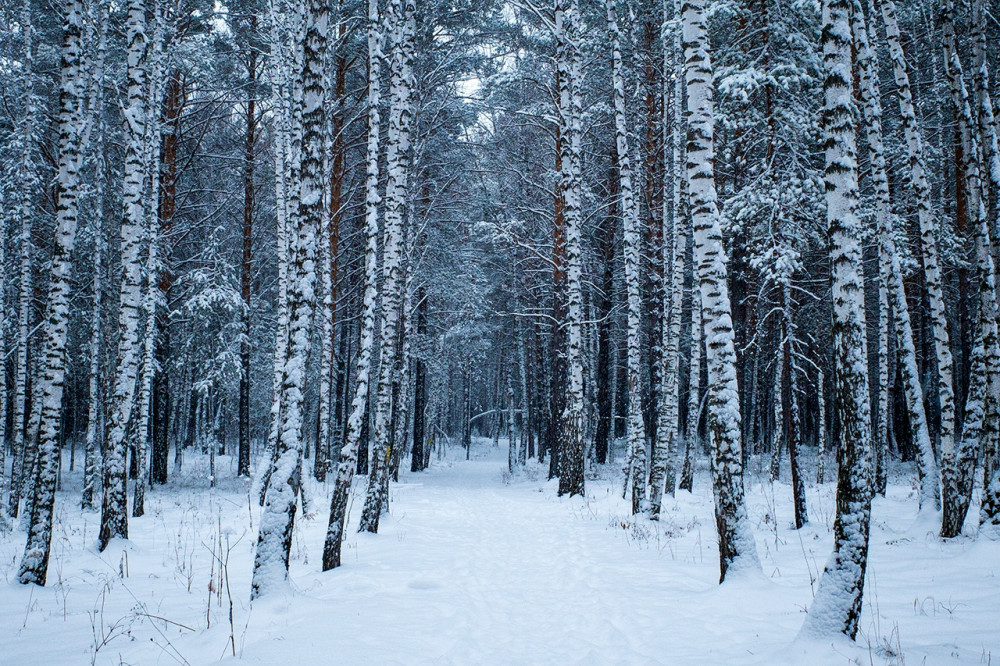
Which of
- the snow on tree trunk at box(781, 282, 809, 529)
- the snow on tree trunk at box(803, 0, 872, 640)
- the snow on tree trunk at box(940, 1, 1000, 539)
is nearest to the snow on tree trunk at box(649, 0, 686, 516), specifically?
the snow on tree trunk at box(781, 282, 809, 529)

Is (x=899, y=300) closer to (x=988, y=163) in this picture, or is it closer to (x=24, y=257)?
(x=988, y=163)

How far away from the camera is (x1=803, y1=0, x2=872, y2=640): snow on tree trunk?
4.05 metres

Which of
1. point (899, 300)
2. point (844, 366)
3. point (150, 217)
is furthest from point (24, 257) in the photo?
point (899, 300)

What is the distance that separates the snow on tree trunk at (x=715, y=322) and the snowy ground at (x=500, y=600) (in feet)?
1.80

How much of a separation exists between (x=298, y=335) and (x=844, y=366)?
198 inches

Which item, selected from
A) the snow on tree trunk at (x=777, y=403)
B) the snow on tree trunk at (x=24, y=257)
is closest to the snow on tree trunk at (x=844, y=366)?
the snow on tree trunk at (x=777, y=403)

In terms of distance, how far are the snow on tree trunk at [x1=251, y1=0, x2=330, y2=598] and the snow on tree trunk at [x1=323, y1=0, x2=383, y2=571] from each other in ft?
5.30

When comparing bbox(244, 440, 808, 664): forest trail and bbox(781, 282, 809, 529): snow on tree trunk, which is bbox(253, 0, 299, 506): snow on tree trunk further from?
bbox(781, 282, 809, 529): snow on tree trunk

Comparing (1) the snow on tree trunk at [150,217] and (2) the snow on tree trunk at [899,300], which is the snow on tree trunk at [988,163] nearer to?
(2) the snow on tree trunk at [899,300]

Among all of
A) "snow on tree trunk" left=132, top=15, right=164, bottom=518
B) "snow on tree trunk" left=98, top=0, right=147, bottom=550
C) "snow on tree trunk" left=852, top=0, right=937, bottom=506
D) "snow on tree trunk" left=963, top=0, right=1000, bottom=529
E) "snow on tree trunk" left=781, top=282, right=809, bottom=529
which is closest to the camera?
"snow on tree trunk" left=963, top=0, right=1000, bottom=529

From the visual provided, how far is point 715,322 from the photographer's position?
246 inches

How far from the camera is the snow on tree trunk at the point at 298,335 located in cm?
534

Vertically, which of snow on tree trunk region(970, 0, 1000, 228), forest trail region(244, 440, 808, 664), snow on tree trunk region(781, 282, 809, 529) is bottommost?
forest trail region(244, 440, 808, 664)

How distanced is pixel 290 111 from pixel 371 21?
3451 millimetres
